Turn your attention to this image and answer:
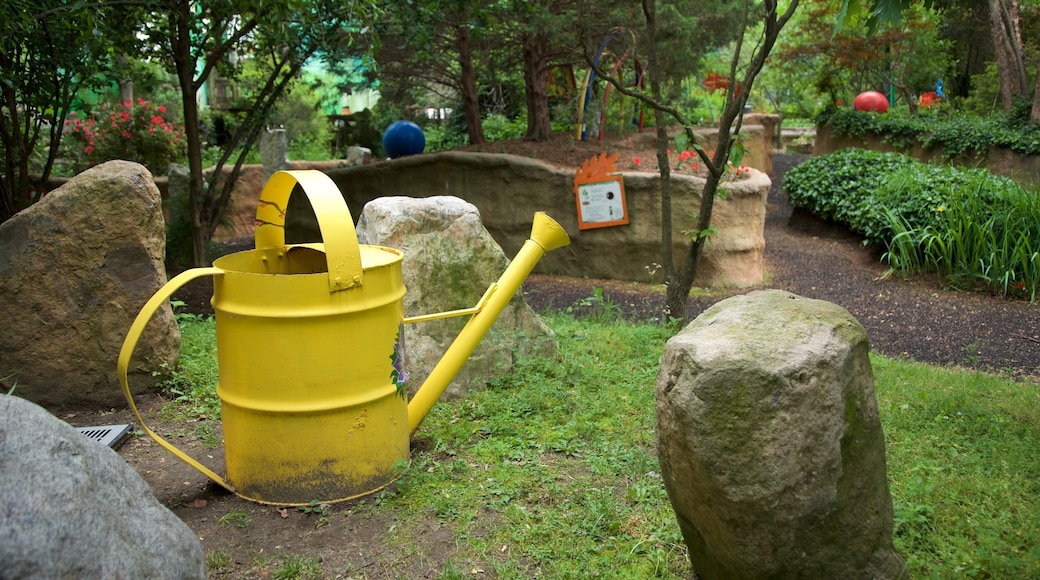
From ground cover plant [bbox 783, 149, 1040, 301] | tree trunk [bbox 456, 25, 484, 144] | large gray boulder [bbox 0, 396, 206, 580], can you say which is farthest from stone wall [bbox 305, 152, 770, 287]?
large gray boulder [bbox 0, 396, 206, 580]

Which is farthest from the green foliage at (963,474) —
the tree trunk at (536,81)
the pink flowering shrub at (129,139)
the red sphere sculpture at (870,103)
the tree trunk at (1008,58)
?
the red sphere sculpture at (870,103)

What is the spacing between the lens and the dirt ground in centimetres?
266

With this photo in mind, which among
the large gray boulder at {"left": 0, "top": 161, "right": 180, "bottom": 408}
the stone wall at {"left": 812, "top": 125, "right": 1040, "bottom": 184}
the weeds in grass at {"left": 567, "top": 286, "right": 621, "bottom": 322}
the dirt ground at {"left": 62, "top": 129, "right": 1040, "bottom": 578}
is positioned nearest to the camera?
the dirt ground at {"left": 62, "top": 129, "right": 1040, "bottom": 578}

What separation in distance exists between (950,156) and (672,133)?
3.89 metres

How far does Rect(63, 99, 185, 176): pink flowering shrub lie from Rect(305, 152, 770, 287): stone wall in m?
3.60

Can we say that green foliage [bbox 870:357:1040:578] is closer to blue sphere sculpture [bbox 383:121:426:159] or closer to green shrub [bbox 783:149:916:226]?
green shrub [bbox 783:149:916:226]

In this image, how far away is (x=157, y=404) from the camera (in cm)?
406

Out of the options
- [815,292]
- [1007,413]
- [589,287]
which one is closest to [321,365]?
[1007,413]

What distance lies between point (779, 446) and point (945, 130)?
Result: 35.3ft

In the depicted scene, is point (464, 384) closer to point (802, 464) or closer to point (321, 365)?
point (321, 365)

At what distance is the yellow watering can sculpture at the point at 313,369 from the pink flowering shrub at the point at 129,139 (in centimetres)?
888

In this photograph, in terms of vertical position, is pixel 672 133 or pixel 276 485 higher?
pixel 672 133

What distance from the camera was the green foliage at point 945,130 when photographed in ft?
33.5

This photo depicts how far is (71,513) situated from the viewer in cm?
159
